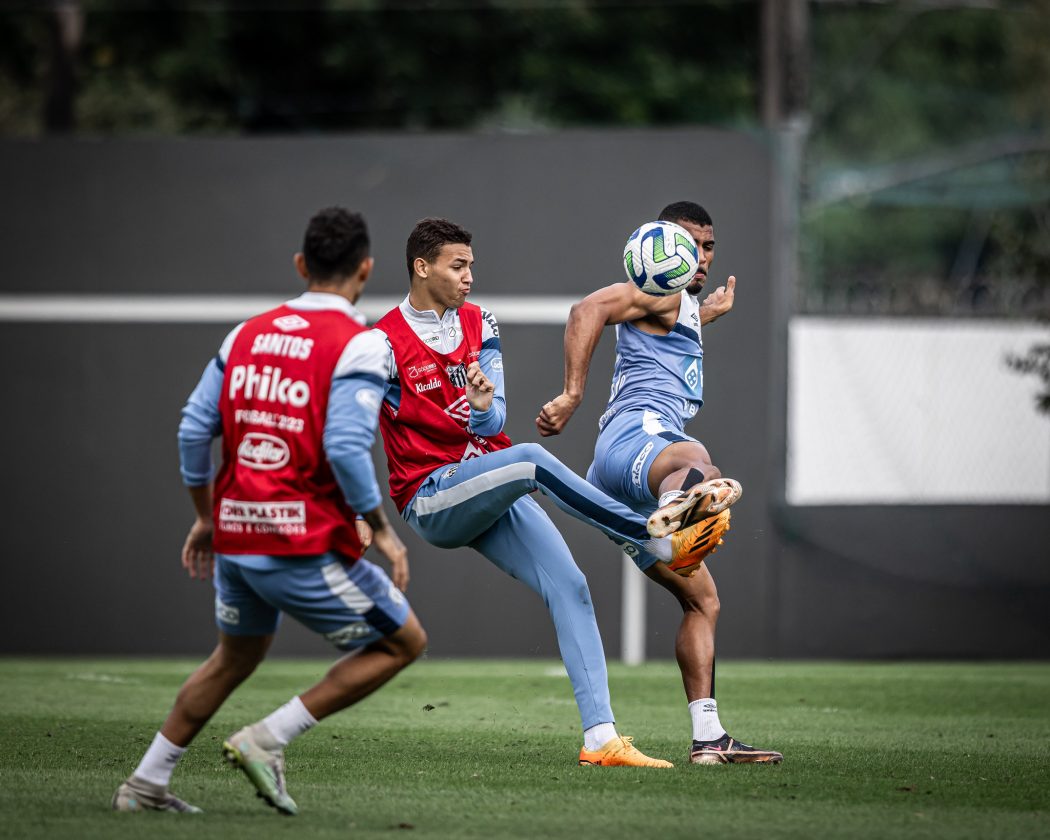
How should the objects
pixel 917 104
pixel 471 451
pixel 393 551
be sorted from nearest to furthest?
pixel 393 551 < pixel 471 451 < pixel 917 104

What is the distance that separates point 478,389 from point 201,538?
1.40m

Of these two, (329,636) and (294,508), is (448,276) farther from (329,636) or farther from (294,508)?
(329,636)

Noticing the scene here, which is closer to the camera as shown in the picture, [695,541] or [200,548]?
[200,548]

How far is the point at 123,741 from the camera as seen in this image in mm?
7066

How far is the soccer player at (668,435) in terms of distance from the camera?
6.34 m

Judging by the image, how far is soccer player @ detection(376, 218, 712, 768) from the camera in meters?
6.14

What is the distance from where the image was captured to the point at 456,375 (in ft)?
21.0

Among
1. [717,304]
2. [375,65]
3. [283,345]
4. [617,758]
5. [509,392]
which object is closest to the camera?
[283,345]

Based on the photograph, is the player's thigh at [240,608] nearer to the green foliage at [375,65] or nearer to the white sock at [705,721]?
the white sock at [705,721]

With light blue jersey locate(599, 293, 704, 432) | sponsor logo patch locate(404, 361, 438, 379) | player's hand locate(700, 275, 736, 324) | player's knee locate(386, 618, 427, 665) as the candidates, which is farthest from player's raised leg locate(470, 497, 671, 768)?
player's hand locate(700, 275, 736, 324)

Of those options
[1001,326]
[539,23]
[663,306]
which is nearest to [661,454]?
[663,306]

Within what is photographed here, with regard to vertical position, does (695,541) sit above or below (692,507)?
below

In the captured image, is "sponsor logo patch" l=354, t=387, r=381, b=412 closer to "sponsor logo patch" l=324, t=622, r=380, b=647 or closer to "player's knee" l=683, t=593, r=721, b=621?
"sponsor logo patch" l=324, t=622, r=380, b=647

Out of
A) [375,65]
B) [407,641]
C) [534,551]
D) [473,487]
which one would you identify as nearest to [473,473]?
[473,487]
